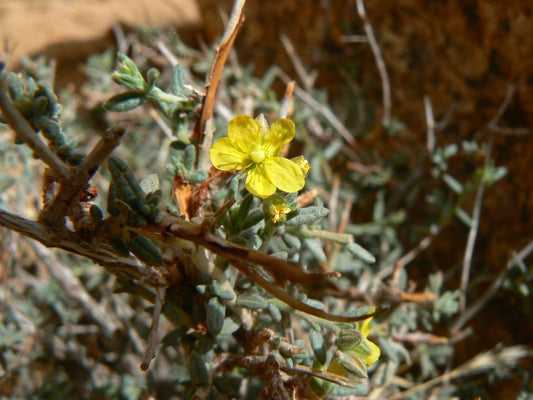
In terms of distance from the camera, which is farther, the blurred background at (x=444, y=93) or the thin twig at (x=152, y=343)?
the blurred background at (x=444, y=93)

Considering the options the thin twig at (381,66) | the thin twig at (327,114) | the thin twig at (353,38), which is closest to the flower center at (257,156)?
the thin twig at (327,114)

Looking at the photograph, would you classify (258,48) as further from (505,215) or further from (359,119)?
(505,215)

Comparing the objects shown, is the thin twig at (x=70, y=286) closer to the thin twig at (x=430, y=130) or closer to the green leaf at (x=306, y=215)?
the green leaf at (x=306, y=215)

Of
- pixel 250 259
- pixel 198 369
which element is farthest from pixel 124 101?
pixel 198 369

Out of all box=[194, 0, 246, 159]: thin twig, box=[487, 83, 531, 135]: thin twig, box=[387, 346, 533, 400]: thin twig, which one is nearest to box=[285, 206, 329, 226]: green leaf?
box=[194, 0, 246, 159]: thin twig

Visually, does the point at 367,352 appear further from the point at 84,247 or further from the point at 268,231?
the point at 84,247

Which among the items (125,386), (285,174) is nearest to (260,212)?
(285,174)
